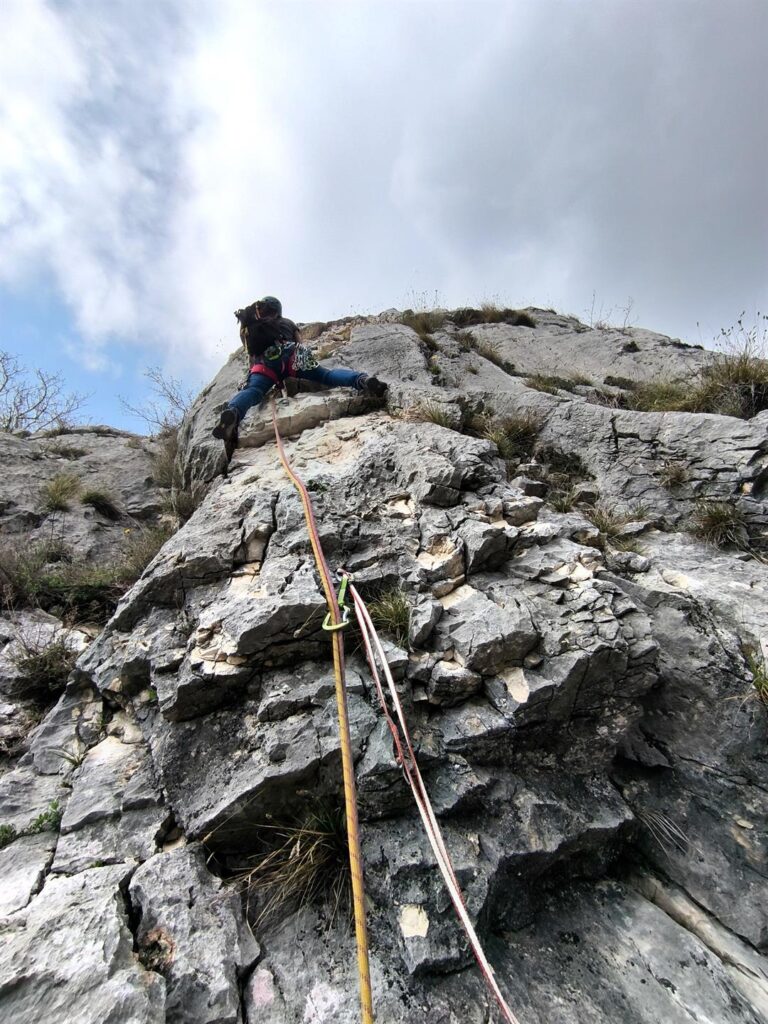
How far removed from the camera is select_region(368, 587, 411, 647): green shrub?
3461 mm

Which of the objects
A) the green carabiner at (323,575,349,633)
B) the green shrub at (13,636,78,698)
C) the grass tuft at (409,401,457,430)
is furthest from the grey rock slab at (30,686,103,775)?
the grass tuft at (409,401,457,430)

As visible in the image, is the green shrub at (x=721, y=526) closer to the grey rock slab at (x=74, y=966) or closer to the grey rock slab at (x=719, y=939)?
the grey rock slab at (x=719, y=939)

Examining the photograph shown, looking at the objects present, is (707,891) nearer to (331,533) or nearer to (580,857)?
(580,857)

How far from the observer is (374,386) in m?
6.98

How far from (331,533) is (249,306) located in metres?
4.87

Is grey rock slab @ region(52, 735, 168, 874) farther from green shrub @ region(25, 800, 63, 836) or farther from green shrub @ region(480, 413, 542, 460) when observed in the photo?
green shrub @ region(480, 413, 542, 460)

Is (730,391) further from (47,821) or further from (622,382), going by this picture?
(47,821)

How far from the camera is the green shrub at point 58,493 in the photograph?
24.7 feet

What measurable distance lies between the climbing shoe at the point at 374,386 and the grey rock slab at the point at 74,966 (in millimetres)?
6133

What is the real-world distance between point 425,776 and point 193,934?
57.8 inches

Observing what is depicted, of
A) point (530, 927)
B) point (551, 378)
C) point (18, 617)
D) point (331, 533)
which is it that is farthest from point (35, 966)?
point (551, 378)

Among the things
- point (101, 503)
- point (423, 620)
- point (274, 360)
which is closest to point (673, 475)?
point (423, 620)

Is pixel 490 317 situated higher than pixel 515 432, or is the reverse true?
pixel 490 317

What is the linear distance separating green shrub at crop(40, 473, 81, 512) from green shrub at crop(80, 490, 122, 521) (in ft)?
0.73
